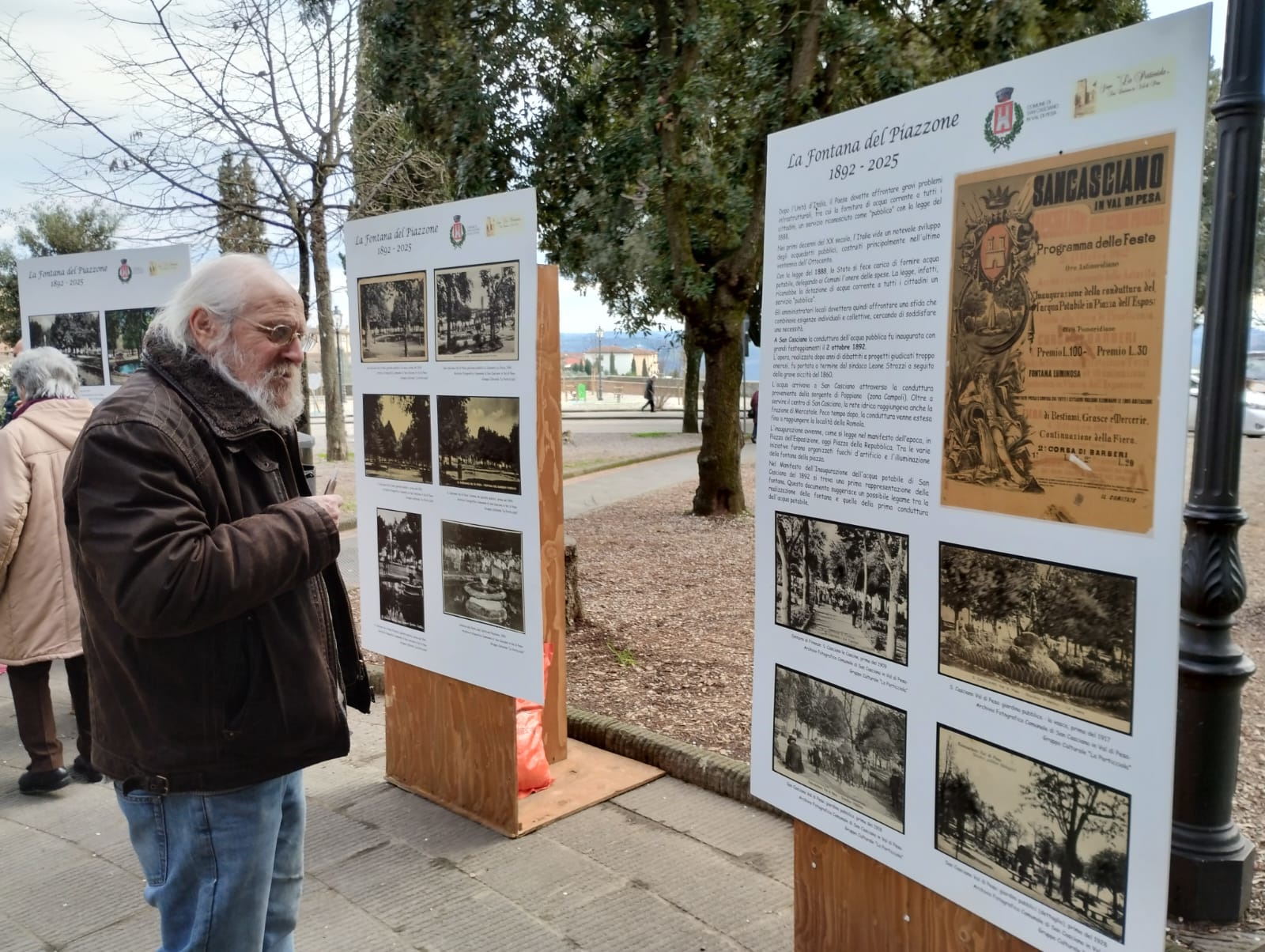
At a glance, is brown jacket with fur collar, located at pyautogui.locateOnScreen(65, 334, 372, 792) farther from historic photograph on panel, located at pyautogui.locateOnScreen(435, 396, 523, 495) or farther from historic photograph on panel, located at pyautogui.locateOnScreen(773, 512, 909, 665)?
historic photograph on panel, located at pyautogui.locateOnScreen(435, 396, 523, 495)

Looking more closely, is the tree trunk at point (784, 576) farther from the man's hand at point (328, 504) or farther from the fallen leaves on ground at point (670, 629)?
the fallen leaves on ground at point (670, 629)

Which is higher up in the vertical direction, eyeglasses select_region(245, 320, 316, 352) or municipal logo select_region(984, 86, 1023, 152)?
municipal logo select_region(984, 86, 1023, 152)

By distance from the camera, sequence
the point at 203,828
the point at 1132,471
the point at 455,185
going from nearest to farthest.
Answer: the point at 1132,471, the point at 203,828, the point at 455,185

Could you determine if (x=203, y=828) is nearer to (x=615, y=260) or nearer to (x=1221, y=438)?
(x=1221, y=438)

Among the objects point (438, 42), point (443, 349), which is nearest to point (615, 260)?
point (438, 42)

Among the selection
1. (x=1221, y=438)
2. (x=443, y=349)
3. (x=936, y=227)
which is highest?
(x=936, y=227)

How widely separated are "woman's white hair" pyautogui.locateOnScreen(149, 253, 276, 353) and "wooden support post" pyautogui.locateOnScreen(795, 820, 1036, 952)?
73.5 inches

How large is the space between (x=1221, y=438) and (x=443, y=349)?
2.48m

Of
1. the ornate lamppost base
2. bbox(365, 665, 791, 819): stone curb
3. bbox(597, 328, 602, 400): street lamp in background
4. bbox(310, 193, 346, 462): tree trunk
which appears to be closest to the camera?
the ornate lamppost base

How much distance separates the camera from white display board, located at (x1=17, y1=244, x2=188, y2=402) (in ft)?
Answer: 19.1

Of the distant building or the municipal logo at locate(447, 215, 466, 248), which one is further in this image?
the distant building

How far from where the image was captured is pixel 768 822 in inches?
149

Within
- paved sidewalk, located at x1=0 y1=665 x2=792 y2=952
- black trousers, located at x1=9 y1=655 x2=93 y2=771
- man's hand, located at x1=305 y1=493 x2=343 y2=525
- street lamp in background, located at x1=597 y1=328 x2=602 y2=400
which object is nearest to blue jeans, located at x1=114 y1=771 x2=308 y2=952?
man's hand, located at x1=305 y1=493 x2=343 y2=525

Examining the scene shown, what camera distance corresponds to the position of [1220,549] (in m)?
2.86
